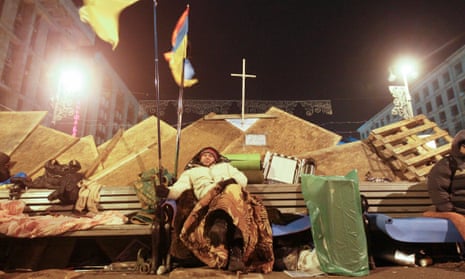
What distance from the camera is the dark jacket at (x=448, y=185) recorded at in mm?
3047

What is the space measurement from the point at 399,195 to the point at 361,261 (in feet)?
5.90

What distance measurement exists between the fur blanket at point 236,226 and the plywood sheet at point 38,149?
13.7 feet

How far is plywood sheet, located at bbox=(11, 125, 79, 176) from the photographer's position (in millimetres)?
5176

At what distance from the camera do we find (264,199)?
3676 mm

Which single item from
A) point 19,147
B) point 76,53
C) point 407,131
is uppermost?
point 76,53

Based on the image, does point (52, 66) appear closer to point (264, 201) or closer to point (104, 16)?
point (104, 16)

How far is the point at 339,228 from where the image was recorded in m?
2.60

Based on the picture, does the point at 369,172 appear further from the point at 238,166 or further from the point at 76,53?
the point at 76,53

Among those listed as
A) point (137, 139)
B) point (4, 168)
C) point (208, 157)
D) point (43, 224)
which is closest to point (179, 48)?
point (208, 157)

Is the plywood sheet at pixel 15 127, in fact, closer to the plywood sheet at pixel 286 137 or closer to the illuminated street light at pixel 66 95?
the plywood sheet at pixel 286 137

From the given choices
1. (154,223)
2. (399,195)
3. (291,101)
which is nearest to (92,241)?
(154,223)

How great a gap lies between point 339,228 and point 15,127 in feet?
22.8

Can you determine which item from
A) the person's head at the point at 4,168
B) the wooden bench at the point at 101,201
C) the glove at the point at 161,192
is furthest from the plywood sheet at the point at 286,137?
the person's head at the point at 4,168

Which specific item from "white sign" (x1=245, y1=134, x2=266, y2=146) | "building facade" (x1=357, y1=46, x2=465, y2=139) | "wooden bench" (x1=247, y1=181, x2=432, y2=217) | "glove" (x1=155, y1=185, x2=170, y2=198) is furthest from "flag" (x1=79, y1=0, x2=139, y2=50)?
"building facade" (x1=357, y1=46, x2=465, y2=139)
